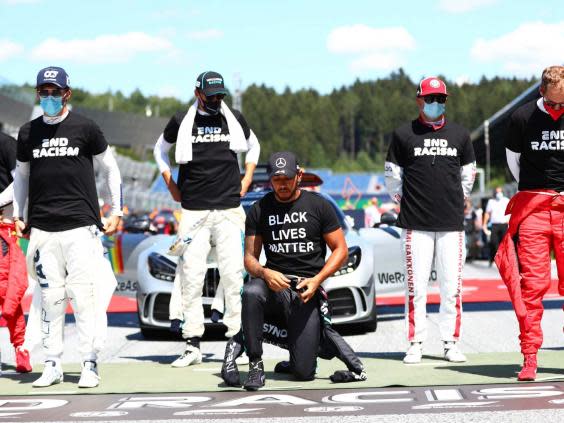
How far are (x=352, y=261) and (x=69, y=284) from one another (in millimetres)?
3399

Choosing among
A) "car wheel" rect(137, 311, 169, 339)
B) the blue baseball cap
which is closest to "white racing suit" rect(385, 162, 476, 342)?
the blue baseball cap

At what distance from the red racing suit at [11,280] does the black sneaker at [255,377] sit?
80.1 inches

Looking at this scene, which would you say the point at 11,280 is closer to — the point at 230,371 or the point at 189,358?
the point at 189,358

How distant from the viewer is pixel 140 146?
489 feet

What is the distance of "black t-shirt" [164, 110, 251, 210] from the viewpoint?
8.40 metres

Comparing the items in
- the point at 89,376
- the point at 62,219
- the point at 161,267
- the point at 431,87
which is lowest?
the point at 89,376

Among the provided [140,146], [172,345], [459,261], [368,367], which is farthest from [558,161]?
[140,146]

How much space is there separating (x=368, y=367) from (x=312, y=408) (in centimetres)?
182

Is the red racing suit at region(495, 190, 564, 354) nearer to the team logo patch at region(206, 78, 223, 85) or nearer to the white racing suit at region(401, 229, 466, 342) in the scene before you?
the white racing suit at region(401, 229, 466, 342)

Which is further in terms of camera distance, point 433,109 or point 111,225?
point 433,109

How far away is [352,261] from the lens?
1007cm

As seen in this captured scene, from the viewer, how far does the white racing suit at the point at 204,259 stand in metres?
8.41

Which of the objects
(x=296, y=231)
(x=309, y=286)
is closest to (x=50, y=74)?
(x=296, y=231)

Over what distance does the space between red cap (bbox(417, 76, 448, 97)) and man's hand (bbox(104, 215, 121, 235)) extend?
2376mm
